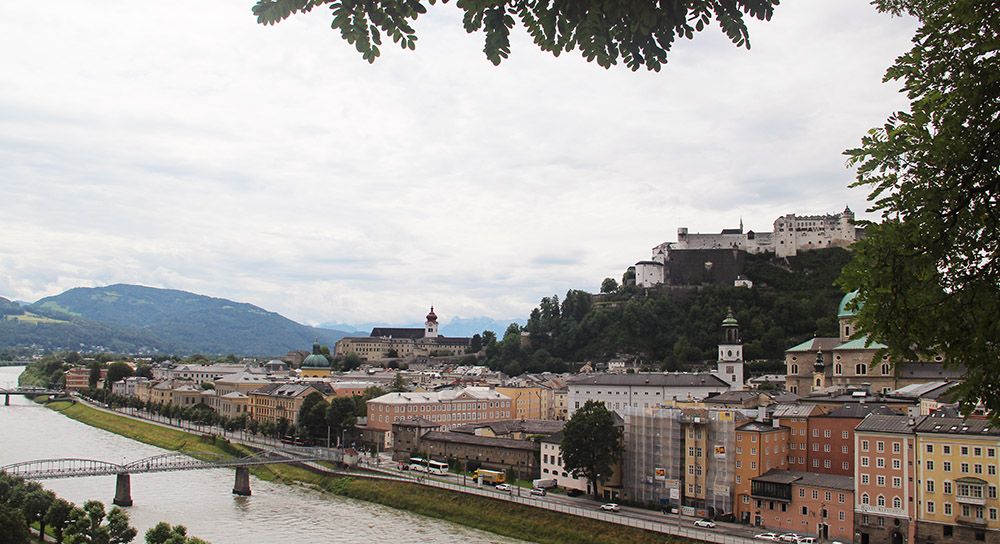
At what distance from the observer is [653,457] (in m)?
25.2

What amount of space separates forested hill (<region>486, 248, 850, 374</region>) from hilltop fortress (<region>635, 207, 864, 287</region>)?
55.3 inches

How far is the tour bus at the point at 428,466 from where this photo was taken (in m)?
31.2

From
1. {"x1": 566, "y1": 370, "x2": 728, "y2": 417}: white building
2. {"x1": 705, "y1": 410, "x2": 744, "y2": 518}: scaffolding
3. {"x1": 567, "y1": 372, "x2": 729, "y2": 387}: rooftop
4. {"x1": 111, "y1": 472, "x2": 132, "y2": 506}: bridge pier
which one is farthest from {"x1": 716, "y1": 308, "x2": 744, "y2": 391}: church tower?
{"x1": 111, "y1": 472, "x2": 132, "y2": 506}: bridge pier

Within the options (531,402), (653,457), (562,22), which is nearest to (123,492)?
(653,457)

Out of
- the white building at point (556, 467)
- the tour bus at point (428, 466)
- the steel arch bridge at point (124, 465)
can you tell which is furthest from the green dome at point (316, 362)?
the white building at point (556, 467)

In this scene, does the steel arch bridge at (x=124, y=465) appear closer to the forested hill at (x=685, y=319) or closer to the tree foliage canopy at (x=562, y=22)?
the tree foliage canopy at (x=562, y=22)

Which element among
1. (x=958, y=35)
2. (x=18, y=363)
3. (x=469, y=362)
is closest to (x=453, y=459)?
(x=958, y=35)

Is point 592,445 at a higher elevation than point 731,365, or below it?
below

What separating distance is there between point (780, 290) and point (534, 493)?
36984 millimetres

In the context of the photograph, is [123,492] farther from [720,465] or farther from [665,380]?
[665,380]

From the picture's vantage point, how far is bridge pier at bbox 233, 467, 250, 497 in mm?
28094

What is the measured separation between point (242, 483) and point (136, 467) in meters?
3.40

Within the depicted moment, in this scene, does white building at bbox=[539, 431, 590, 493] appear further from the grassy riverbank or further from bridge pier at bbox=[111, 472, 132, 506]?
bridge pier at bbox=[111, 472, 132, 506]

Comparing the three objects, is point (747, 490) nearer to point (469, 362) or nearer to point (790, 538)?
point (790, 538)
